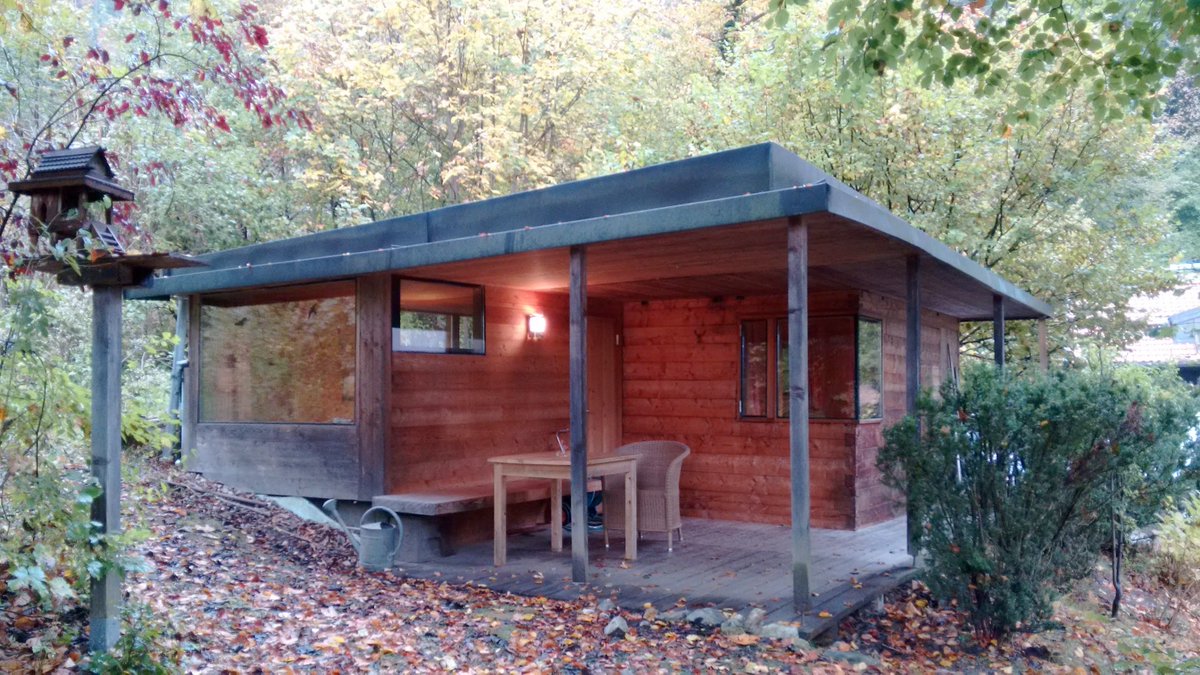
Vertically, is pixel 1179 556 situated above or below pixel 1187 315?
below

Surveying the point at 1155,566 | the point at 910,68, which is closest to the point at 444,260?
the point at 1155,566

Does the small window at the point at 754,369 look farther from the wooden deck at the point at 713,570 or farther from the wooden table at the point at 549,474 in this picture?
the wooden table at the point at 549,474

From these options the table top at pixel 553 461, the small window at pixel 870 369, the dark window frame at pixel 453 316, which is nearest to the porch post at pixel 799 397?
the table top at pixel 553 461

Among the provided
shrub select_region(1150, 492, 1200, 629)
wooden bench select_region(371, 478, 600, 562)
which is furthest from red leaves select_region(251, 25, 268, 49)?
shrub select_region(1150, 492, 1200, 629)

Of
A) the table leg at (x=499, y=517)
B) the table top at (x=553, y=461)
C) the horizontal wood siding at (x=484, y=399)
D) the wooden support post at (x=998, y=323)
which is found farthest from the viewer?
the wooden support post at (x=998, y=323)

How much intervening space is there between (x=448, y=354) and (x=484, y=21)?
9.59m

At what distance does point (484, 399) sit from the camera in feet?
26.2

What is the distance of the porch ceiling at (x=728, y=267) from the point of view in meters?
5.55

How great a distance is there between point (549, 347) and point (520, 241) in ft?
9.99

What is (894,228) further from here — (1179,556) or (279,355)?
(279,355)

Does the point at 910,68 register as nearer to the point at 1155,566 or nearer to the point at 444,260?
the point at 1155,566

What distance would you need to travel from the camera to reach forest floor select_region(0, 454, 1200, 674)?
423cm

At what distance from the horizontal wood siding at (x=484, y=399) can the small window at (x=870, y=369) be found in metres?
2.78

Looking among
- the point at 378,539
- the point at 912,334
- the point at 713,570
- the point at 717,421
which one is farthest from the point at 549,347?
the point at 912,334
